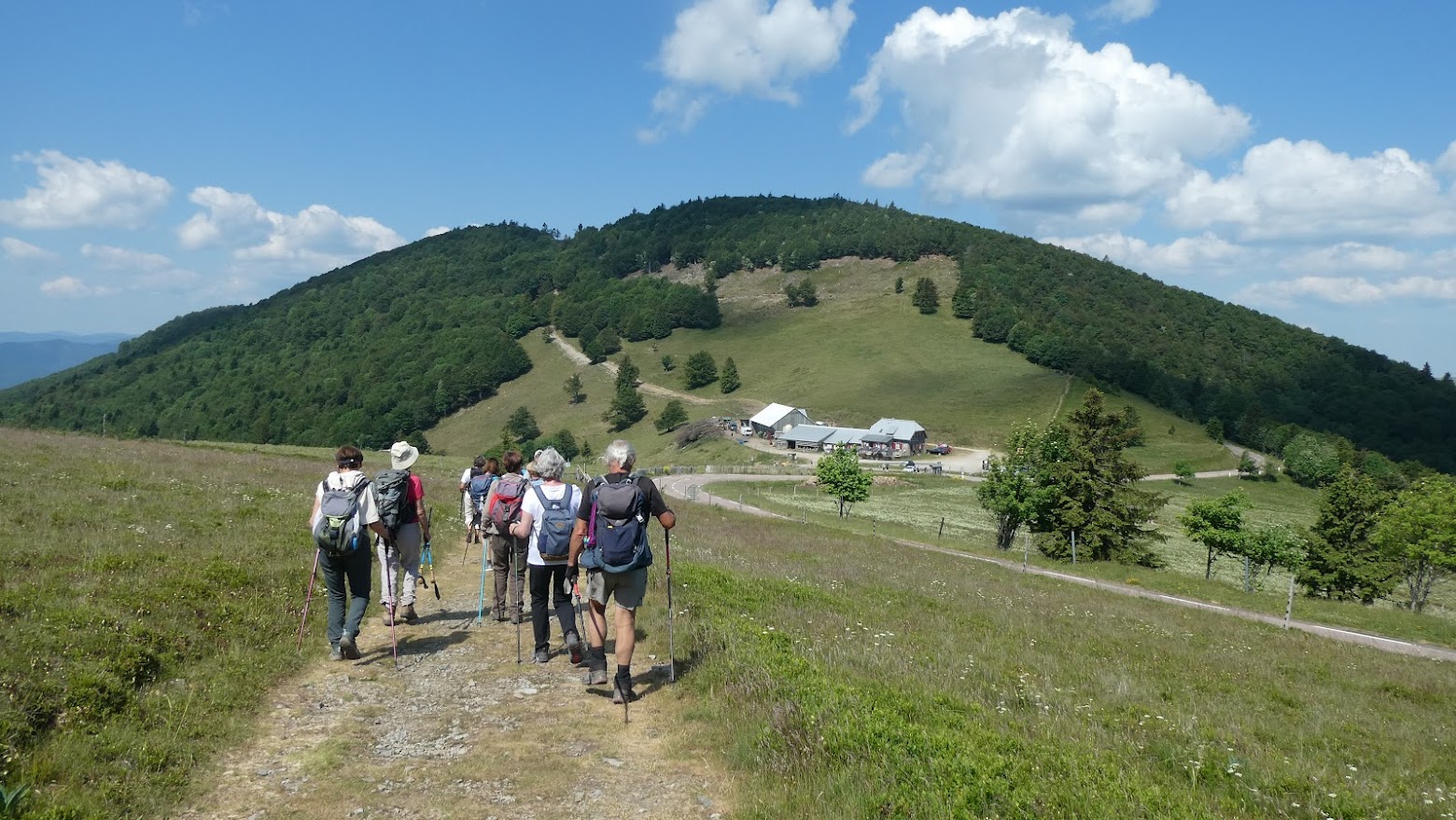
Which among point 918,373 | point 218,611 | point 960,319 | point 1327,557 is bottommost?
point 1327,557

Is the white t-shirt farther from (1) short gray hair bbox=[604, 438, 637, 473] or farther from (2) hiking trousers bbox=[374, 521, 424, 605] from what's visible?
(2) hiking trousers bbox=[374, 521, 424, 605]

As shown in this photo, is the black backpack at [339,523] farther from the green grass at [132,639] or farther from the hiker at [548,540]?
the hiker at [548,540]

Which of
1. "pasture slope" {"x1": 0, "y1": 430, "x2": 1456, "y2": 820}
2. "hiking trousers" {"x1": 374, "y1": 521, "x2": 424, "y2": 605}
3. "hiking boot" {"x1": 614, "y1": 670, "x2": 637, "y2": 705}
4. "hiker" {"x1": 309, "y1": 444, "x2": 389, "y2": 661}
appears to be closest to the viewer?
"pasture slope" {"x1": 0, "y1": 430, "x2": 1456, "y2": 820}

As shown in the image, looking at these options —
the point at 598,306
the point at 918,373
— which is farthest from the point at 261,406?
the point at 918,373

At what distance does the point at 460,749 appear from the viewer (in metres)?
6.56

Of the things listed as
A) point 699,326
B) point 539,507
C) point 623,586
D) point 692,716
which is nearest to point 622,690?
point 692,716

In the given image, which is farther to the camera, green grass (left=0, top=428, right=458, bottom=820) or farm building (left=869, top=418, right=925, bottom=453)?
farm building (left=869, top=418, right=925, bottom=453)

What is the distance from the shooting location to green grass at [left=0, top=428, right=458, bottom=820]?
215 inches

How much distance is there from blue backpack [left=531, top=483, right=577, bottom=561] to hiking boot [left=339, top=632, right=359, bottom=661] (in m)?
2.52

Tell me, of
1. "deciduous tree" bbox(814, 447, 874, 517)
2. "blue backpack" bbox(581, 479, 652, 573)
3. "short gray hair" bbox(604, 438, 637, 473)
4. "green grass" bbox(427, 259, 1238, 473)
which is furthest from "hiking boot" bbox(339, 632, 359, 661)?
"green grass" bbox(427, 259, 1238, 473)

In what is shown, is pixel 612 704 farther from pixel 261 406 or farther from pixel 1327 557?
pixel 261 406

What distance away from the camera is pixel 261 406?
163 m

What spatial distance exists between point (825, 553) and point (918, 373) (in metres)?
115

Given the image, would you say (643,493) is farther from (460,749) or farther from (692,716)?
(460,749)
